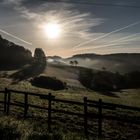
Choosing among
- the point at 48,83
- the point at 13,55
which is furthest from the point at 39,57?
the point at 48,83

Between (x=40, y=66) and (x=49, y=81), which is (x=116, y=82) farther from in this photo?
(x=49, y=81)

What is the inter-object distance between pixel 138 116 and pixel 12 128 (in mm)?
20887

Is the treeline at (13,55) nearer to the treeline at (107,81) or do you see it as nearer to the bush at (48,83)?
the treeline at (107,81)

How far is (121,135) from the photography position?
18984 millimetres

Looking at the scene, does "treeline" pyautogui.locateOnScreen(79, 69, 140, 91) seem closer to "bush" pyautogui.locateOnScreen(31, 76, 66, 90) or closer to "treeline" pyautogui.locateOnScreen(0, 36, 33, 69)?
"bush" pyautogui.locateOnScreen(31, 76, 66, 90)

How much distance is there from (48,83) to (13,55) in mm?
86559

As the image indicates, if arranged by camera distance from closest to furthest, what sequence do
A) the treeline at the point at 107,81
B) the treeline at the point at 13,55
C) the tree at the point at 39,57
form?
the treeline at the point at 107,81 < the tree at the point at 39,57 < the treeline at the point at 13,55

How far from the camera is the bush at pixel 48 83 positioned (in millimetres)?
83700

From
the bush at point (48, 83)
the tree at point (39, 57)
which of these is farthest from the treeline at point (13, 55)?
the bush at point (48, 83)

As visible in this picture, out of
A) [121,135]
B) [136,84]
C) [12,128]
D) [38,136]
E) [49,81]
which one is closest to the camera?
[38,136]

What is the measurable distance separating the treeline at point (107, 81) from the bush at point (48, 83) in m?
19.6

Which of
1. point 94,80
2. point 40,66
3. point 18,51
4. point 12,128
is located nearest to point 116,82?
point 94,80

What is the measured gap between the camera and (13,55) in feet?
552

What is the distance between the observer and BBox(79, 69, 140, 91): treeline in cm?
10545
